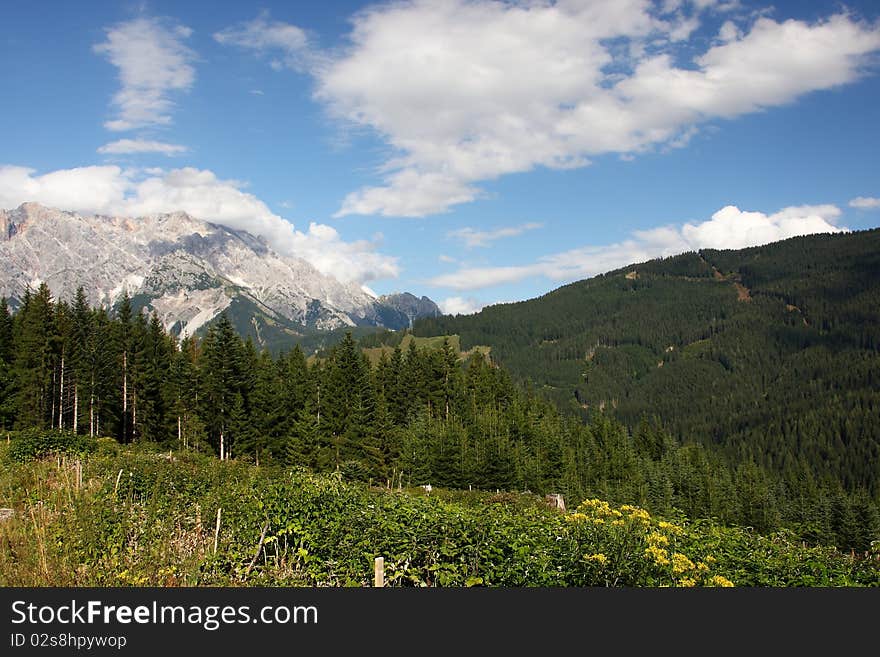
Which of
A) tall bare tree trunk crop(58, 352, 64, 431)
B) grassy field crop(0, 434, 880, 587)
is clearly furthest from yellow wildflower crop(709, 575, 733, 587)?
tall bare tree trunk crop(58, 352, 64, 431)

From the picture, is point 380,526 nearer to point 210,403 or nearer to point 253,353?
point 210,403

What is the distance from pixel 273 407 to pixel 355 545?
2194 inches

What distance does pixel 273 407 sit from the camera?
64.3 m

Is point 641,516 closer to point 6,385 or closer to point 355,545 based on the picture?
point 355,545

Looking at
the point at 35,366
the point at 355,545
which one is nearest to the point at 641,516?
the point at 355,545

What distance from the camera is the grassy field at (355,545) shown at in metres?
10.1

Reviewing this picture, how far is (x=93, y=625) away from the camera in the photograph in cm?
745

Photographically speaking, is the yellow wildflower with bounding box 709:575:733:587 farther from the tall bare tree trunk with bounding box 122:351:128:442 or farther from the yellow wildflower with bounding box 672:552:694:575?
the tall bare tree trunk with bounding box 122:351:128:442

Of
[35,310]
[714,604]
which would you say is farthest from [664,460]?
[714,604]

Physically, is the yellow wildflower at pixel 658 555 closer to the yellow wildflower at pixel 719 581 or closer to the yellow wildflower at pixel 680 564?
the yellow wildflower at pixel 680 564

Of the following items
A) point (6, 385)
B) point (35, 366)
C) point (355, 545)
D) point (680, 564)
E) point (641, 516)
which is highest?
point (35, 366)

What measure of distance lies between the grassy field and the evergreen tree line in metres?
35.0

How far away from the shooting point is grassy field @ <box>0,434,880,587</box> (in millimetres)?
10133

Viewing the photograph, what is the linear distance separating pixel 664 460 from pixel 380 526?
113 metres
